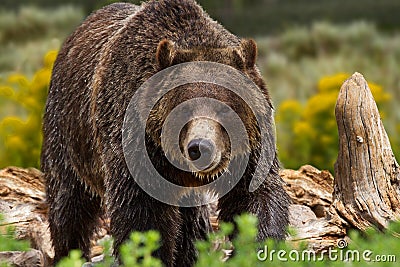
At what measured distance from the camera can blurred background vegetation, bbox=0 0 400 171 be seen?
11.8 meters

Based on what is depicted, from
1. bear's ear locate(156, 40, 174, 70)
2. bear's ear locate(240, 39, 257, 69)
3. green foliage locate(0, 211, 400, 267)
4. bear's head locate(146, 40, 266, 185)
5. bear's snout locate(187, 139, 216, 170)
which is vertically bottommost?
green foliage locate(0, 211, 400, 267)

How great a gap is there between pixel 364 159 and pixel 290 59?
18.1 meters

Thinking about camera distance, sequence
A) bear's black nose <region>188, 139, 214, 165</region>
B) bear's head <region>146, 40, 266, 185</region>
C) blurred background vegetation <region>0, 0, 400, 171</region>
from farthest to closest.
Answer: blurred background vegetation <region>0, 0, 400, 171</region>
bear's head <region>146, 40, 266, 185</region>
bear's black nose <region>188, 139, 214, 165</region>

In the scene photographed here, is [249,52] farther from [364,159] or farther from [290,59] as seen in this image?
[290,59]

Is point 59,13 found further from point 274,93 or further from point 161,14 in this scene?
point 161,14

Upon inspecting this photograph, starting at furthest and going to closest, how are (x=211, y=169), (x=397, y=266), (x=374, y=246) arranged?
(x=211, y=169) < (x=374, y=246) < (x=397, y=266)

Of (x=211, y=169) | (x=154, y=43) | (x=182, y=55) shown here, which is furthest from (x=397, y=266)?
(x=154, y=43)

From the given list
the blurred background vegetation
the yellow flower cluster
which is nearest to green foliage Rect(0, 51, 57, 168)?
the blurred background vegetation

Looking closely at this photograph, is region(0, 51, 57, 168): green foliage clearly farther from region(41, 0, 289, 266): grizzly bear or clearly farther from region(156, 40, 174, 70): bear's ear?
region(156, 40, 174, 70): bear's ear

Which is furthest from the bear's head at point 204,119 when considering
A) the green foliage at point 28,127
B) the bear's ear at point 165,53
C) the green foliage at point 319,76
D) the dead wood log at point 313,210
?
the green foliage at point 319,76

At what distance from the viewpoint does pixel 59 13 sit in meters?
28.3

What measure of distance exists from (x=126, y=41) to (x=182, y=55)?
26.3 inches

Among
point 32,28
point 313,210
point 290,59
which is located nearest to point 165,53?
point 313,210

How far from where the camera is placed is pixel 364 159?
710 centimetres
